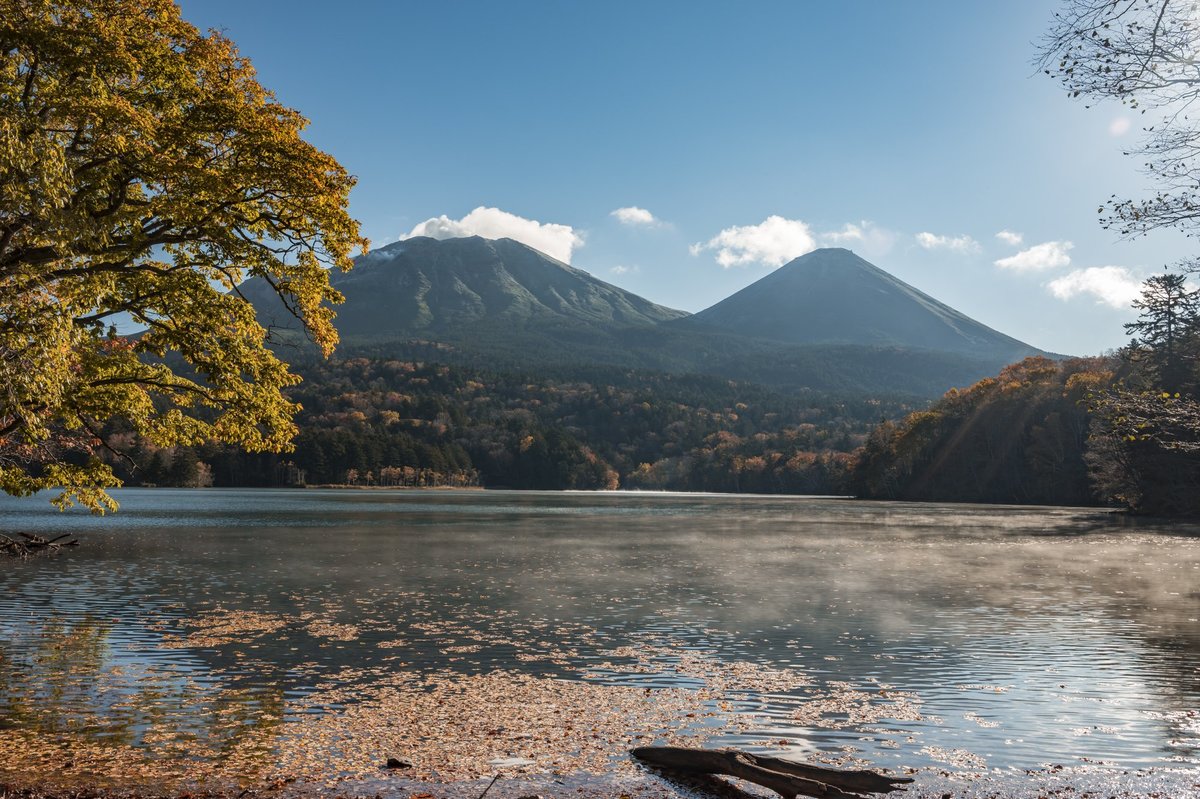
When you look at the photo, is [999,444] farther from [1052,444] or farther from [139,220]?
[139,220]

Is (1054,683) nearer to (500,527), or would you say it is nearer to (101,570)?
(101,570)

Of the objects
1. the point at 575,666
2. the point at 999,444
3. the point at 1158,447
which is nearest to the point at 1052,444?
the point at 999,444

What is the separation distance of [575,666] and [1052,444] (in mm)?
135150

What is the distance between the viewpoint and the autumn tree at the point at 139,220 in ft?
49.9

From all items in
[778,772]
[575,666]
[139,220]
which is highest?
[139,220]

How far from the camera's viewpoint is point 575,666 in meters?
20.6

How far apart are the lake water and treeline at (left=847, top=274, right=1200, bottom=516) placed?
A: 40268 mm

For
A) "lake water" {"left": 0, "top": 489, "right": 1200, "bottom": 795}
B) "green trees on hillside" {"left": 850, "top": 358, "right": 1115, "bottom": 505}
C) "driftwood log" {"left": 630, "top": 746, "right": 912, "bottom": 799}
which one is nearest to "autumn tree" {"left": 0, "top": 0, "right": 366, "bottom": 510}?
"lake water" {"left": 0, "top": 489, "right": 1200, "bottom": 795}

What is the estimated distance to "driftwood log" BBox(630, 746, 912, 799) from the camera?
449 inches

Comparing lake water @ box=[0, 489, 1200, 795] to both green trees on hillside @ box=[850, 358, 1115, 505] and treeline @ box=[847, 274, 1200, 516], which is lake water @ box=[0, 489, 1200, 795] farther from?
green trees on hillside @ box=[850, 358, 1115, 505]

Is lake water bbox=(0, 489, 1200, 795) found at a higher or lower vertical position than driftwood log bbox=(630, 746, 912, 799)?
lower

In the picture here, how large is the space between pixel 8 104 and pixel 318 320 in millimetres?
6765

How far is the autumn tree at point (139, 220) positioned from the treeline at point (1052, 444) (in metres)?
61.2

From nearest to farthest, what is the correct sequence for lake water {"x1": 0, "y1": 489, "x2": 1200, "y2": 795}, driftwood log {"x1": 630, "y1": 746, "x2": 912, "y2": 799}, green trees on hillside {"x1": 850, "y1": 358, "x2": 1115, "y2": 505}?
driftwood log {"x1": 630, "y1": 746, "x2": 912, "y2": 799} → lake water {"x1": 0, "y1": 489, "x2": 1200, "y2": 795} → green trees on hillside {"x1": 850, "y1": 358, "x2": 1115, "y2": 505}
